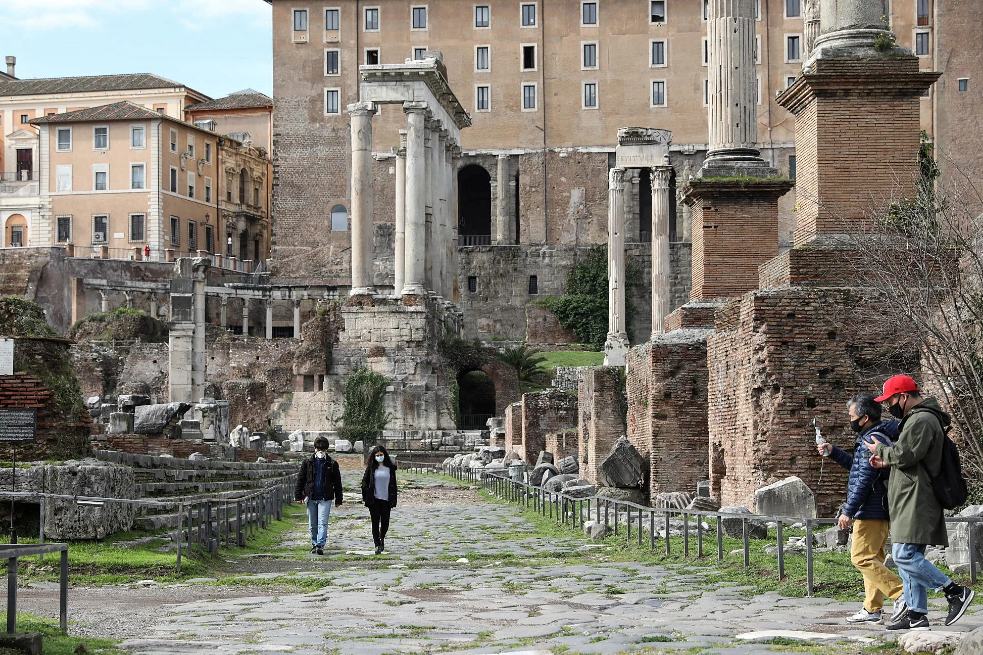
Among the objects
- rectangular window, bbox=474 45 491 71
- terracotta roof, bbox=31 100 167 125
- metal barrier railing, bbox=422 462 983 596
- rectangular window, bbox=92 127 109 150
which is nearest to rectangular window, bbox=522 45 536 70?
rectangular window, bbox=474 45 491 71

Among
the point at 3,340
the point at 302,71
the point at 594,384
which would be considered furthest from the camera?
the point at 302,71

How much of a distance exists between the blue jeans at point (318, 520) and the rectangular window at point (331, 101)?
209 feet

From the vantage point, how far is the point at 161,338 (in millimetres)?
63938

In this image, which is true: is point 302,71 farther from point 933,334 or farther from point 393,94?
point 933,334

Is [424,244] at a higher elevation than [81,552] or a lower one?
higher

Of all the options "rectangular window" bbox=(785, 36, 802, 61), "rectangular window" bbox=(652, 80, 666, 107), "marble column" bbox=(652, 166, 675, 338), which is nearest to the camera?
"marble column" bbox=(652, 166, 675, 338)

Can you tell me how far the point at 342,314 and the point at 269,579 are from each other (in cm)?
3929

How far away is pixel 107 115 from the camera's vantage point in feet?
267

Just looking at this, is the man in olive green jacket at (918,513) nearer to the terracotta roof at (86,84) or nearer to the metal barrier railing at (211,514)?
the metal barrier railing at (211,514)

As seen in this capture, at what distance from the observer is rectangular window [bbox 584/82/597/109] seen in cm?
7656

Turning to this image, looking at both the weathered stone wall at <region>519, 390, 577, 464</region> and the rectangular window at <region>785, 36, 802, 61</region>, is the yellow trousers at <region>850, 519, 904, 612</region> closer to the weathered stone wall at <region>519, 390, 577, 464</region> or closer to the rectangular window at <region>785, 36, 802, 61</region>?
the weathered stone wall at <region>519, 390, 577, 464</region>

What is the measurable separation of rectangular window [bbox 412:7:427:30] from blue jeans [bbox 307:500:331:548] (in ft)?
214

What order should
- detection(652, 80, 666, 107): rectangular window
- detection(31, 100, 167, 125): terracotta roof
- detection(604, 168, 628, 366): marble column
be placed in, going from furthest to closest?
detection(31, 100, 167, 125): terracotta roof < detection(652, 80, 666, 107): rectangular window < detection(604, 168, 628, 366): marble column

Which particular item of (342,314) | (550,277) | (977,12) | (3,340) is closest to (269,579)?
(3,340)
